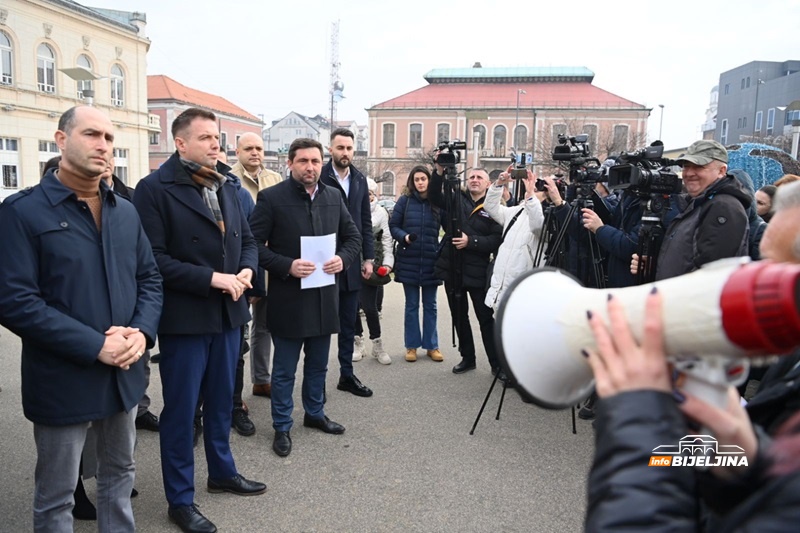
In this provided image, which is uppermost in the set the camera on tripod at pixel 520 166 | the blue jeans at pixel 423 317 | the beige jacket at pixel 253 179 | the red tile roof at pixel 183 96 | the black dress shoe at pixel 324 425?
the red tile roof at pixel 183 96

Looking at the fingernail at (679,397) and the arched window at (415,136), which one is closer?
the fingernail at (679,397)

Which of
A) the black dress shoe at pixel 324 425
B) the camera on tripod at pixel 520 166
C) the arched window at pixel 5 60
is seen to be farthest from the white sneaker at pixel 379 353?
the arched window at pixel 5 60

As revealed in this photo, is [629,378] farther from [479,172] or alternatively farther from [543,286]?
[479,172]

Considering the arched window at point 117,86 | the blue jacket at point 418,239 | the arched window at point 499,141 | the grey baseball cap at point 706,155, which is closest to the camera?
the grey baseball cap at point 706,155

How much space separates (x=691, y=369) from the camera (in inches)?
33.1

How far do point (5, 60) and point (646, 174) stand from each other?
117ft

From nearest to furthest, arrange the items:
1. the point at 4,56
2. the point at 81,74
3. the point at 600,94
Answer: the point at 81,74, the point at 4,56, the point at 600,94

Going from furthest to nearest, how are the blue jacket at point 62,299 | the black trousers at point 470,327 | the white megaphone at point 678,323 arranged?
1. the black trousers at point 470,327
2. the blue jacket at point 62,299
3. the white megaphone at point 678,323

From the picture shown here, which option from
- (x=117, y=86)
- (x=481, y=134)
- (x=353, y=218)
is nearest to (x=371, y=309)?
(x=353, y=218)

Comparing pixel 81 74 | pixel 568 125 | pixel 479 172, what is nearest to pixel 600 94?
Answer: pixel 568 125

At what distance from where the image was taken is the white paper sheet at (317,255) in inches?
154

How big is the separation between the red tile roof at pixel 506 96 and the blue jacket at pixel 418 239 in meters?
54.6

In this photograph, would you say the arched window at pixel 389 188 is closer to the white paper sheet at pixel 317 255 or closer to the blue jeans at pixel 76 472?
the white paper sheet at pixel 317 255

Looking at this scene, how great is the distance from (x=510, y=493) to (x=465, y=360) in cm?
233
